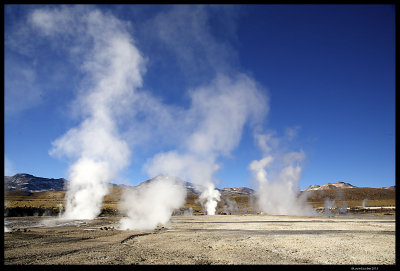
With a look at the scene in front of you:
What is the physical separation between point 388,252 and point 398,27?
14038 mm

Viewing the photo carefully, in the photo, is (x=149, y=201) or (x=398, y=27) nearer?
(x=398, y=27)

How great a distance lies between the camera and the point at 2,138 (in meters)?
8.48

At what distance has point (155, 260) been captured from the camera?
1377 centimetres

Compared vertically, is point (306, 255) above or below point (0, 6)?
below

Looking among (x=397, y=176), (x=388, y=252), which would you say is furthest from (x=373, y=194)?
(x=397, y=176)

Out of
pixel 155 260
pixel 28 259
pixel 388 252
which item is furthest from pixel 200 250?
pixel 388 252
